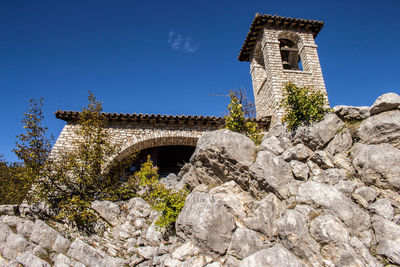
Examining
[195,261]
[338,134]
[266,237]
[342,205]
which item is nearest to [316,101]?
[338,134]

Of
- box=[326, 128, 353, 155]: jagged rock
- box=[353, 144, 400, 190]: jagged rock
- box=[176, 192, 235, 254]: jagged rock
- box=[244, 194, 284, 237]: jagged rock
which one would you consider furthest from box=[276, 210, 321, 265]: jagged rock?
box=[326, 128, 353, 155]: jagged rock

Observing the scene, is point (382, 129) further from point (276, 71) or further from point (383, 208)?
point (276, 71)

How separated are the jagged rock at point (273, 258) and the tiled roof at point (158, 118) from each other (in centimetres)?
616

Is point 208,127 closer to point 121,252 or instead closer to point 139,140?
point 139,140

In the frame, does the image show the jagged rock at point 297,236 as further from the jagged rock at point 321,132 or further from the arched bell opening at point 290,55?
the arched bell opening at point 290,55

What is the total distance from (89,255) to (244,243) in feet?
12.9

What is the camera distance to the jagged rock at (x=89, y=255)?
216 inches

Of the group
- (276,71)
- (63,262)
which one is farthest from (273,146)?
(63,262)

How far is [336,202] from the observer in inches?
177

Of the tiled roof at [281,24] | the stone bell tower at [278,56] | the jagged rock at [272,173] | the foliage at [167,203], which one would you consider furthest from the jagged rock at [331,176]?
the tiled roof at [281,24]

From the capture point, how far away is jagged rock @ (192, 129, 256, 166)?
5996 mm

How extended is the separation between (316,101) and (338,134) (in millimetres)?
1163

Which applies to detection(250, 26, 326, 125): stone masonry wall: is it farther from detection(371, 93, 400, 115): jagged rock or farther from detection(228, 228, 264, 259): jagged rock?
detection(228, 228, 264, 259): jagged rock

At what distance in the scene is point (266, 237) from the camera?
15.4ft
